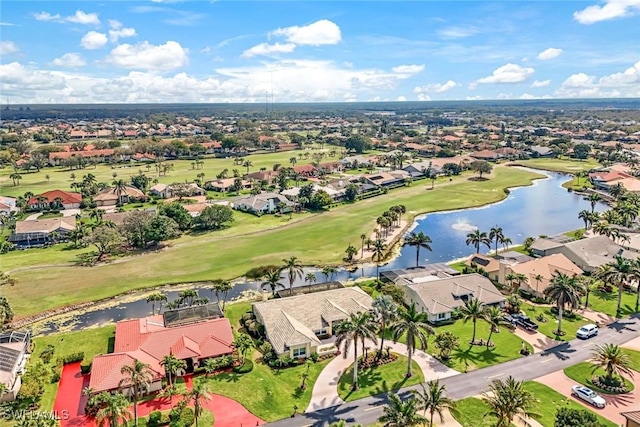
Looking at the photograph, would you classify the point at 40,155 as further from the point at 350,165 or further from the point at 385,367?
the point at 385,367

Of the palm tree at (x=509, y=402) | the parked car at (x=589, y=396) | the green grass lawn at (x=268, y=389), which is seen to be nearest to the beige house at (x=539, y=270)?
the parked car at (x=589, y=396)

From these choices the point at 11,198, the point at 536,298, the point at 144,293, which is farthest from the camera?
the point at 11,198

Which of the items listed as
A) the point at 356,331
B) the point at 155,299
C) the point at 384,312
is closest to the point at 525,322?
the point at 384,312

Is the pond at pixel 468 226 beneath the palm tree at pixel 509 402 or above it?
beneath

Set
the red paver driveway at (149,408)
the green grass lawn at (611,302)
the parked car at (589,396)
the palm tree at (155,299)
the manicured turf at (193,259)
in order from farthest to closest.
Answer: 1. the manicured turf at (193,259)
2. the palm tree at (155,299)
3. the green grass lawn at (611,302)
4. the parked car at (589,396)
5. the red paver driveway at (149,408)

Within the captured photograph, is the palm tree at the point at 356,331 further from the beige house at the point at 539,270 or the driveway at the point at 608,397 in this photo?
the beige house at the point at 539,270

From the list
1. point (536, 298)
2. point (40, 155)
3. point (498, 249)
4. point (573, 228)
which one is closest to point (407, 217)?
point (498, 249)

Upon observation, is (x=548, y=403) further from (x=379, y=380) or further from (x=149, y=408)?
(x=149, y=408)
